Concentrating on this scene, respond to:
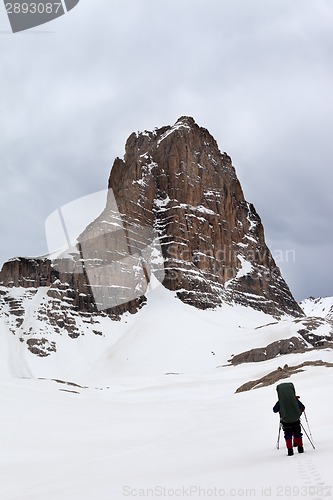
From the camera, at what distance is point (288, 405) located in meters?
9.35

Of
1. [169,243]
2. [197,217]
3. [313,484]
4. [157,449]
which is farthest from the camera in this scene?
[197,217]

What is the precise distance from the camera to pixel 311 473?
573cm

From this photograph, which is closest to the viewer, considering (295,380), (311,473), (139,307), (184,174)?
(311,473)

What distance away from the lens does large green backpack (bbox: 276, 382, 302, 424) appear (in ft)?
30.2

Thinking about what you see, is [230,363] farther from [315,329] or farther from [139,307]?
[139,307]

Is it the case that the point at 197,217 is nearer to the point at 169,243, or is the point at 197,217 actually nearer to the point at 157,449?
the point at 169,243

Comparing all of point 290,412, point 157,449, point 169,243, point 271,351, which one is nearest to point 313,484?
point 290,412

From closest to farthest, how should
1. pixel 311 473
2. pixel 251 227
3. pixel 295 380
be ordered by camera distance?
pixel 311 473, pixel 295 380, pixel 251 227

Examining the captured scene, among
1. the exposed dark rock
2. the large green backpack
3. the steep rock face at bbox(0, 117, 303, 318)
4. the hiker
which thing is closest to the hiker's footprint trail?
the hiker

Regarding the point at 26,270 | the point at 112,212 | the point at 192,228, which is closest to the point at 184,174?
the point at 192,228

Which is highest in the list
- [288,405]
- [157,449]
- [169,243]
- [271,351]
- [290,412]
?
[169,243]

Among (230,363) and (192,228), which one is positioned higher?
(192,228)

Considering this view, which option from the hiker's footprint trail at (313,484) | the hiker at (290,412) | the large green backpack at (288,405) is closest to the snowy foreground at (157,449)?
the hiker's footprint trail at (313,484)

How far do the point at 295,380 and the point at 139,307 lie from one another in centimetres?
8687
